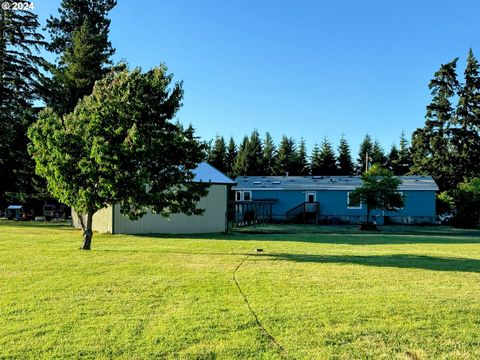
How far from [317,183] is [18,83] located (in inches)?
894

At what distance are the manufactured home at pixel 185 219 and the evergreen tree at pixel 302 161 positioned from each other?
28151mm

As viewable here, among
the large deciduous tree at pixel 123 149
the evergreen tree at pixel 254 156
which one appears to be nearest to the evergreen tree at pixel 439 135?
the evergreen tree at pixel 254 156

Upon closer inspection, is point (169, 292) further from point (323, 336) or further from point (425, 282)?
point (425, 282)

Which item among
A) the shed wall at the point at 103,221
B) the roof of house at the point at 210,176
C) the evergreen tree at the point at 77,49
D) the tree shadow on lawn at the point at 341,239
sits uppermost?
the evergreen tree at the point at 77,49

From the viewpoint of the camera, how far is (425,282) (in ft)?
27.9

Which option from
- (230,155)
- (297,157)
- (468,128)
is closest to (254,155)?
(230,155)

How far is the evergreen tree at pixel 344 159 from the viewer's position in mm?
51100

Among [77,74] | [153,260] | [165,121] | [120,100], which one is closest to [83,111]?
[120,100]

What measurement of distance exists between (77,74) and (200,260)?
2325 cm

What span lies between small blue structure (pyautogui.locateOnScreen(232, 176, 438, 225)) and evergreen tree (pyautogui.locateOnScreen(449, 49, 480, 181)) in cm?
719

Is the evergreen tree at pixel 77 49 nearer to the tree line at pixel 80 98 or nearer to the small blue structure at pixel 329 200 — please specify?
the tree line at pixel 80 98

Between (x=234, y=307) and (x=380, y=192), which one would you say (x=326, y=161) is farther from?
(x=234, y=307)

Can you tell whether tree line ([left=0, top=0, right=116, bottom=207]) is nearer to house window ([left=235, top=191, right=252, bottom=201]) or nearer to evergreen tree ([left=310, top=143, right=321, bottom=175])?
house window ([left=235, top=191, right=252, bottom=201])

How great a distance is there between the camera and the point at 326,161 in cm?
5019
